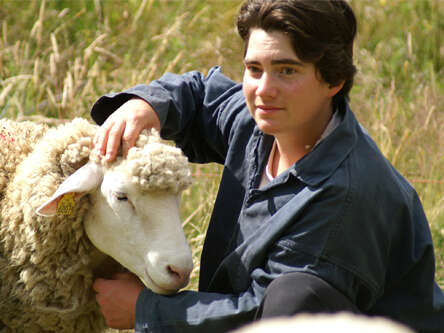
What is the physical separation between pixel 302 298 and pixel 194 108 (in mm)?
1069

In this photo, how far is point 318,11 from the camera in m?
2.12

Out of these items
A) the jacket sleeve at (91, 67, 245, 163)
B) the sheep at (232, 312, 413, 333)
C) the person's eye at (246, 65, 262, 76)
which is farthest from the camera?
the jacket sleeve at (91, 67, 245, 163)

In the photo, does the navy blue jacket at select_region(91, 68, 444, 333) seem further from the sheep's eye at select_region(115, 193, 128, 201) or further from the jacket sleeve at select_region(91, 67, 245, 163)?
the sheep's eye at select_region(115, 193, 128, 201)

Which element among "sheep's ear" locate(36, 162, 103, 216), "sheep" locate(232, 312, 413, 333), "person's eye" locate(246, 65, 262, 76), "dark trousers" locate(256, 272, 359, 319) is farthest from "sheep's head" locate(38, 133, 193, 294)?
"sheep" locate(232, 312, 413, 333)

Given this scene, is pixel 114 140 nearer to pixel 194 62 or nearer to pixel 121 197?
pixel 121 197

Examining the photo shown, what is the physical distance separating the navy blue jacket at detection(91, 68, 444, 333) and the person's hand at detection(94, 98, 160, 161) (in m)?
0.07

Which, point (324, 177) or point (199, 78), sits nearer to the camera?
point (324, 177)

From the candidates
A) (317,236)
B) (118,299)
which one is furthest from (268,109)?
(118,299)

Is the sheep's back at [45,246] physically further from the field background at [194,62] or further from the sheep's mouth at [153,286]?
the field background at [194,62]

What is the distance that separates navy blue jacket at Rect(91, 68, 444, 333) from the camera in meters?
2.14

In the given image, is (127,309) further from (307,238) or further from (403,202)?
(403,202)

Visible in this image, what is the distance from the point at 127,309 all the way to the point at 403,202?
1109 millimetres

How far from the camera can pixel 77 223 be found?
2303 millimetres

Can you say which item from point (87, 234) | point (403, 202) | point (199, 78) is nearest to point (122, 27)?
point (199, 78)
